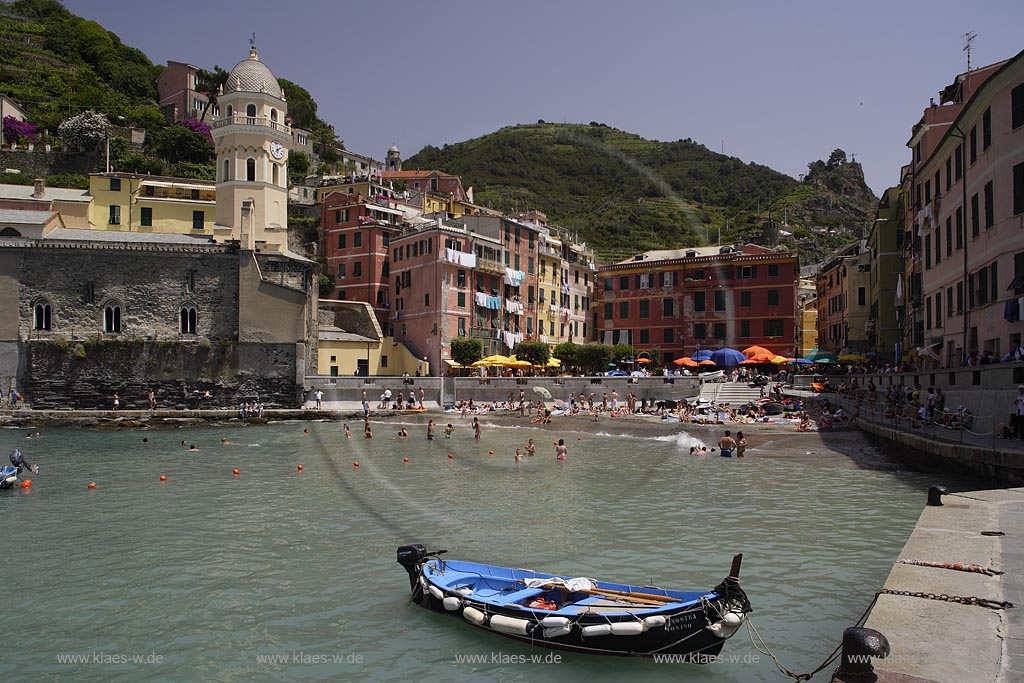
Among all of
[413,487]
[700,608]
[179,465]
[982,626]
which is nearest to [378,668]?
[700,608]

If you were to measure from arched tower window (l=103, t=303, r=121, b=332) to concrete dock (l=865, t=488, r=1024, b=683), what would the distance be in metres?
50.2

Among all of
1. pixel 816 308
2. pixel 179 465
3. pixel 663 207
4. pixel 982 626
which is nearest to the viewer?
pixel 982 626

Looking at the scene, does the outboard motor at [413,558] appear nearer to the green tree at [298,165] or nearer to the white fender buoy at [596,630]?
the white fender buoy at [596,630]

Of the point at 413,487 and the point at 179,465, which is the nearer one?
the point at 413,487

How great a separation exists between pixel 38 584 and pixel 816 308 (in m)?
91.3

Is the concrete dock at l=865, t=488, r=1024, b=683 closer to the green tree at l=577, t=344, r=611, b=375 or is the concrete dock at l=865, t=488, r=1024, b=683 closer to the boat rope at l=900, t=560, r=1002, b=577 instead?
the boat rope at l=900, t=560, r=1002, b=577

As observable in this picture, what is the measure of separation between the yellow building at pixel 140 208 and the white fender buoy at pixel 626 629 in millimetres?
62330

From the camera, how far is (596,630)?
10391mm

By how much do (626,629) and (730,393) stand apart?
39492 millimetres

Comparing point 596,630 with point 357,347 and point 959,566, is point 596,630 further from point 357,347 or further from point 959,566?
point 357,347

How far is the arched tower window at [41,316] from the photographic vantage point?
156 feet

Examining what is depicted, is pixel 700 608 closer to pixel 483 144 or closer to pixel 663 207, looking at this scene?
pixel 663 207

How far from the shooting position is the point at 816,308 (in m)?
91.0

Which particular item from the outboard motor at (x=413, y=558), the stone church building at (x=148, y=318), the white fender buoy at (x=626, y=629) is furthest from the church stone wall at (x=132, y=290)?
the white fender buoy at (x=626, y=629)
